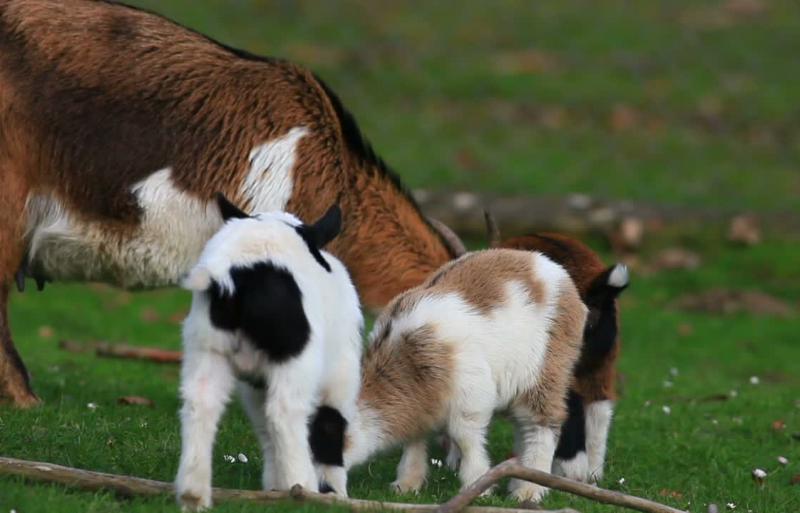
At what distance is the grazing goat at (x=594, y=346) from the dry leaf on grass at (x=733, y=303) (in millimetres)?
7982

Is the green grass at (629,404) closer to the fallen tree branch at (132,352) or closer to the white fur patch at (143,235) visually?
the fallen tree branch at (132,352)

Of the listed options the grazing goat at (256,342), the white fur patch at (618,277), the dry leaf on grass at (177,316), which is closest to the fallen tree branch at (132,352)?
the dry leaf on grass at (177,316)

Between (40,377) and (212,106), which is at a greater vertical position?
(212,106)

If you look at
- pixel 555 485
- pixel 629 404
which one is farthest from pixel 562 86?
pixel 555 485

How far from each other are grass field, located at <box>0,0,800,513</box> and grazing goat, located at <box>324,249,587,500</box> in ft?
→ 1.04

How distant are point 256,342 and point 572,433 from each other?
2.48 m

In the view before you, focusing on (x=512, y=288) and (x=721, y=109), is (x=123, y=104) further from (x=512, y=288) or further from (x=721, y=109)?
(x=721, y=109)

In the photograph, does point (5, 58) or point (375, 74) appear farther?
point (375, 74)

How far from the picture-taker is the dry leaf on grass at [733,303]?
15625mm

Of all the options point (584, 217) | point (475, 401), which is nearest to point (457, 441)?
point (475, 401)

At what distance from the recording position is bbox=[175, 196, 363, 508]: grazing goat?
5.70 meters

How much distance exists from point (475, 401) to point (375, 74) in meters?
16.1

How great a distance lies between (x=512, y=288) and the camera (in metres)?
7.22

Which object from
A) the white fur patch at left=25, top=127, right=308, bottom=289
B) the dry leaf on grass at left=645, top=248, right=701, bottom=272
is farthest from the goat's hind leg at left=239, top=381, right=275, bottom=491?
the dry leaf on grass at left=645, top=248, right=701, bottom=272
